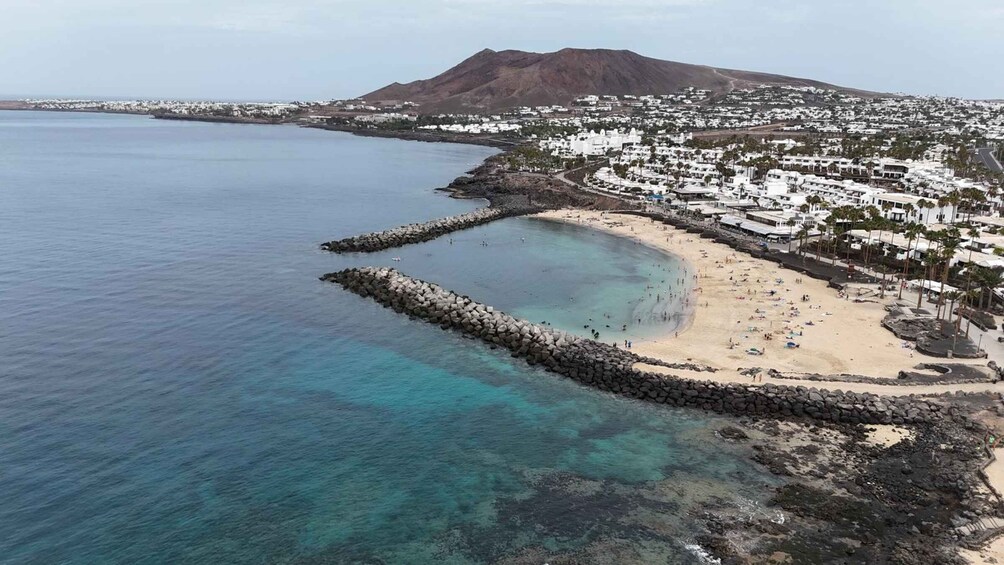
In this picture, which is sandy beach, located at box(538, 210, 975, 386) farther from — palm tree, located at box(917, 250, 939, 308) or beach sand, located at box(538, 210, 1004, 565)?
palm tree, located at box(917, 250, 939, 308)

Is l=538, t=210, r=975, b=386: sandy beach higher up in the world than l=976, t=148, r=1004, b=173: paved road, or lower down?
lower down

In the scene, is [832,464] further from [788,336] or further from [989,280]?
[989,280]

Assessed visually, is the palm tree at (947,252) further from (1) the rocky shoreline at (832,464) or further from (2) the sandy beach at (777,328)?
(1) the rocky shoreline at (832,464)

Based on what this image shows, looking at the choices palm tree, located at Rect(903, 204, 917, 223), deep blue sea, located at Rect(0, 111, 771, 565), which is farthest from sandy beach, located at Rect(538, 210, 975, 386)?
palm tree, located at Rect(903, 204, 917, 223)

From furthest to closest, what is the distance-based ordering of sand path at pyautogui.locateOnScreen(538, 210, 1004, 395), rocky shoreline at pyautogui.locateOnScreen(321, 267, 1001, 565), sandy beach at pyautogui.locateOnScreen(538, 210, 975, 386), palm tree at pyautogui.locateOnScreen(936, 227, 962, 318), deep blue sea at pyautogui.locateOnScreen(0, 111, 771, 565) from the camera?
palm tree at pyautogui.locateOnScreen(936, 227, 962, 318) → sandy beach at pyautogui.locateOnScreen(538, 210, 975, 386) → sand path at pyautogui.locateOnScreen(538, 210, 1004, 395) → deep blue sea at pyautogui.locateOnScreen(0, 111, 771, 565) → rocky shoreline at pyautogui.locateOnScreen(321, 267, 1001, 565)

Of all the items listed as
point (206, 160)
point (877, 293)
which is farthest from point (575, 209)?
point (206, 160)

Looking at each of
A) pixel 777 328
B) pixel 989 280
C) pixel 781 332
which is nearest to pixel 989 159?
pixel 989 280

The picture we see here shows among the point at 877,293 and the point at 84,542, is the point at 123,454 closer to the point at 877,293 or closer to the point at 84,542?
the point at 84,542
